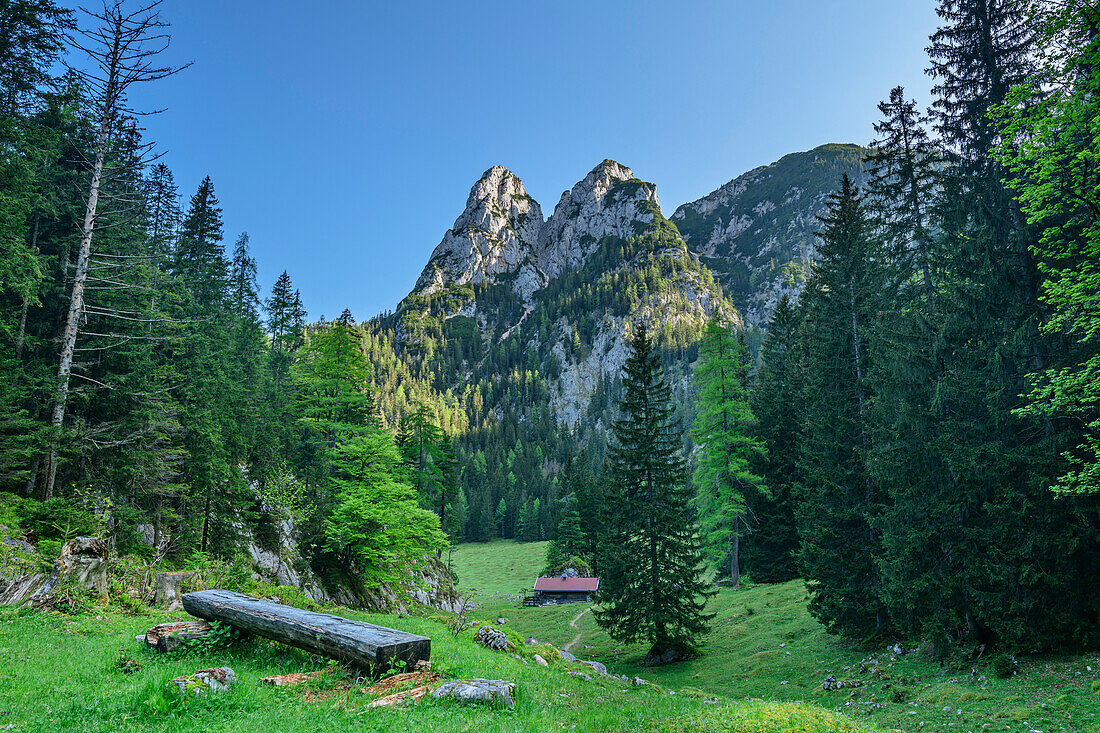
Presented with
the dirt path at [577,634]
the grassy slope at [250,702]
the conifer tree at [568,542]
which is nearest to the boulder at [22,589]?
the grassy slope at [250,702]

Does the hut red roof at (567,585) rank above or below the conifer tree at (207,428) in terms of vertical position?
below

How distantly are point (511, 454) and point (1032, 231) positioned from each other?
148013mm

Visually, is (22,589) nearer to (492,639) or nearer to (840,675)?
(492,639)

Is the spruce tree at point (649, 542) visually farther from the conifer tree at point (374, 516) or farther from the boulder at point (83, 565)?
the boulder at point (83, 565)

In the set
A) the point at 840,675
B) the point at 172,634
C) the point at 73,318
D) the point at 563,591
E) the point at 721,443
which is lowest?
the point at 563,591

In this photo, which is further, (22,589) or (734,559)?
(734,559)

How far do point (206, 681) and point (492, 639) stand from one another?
29.5 feet

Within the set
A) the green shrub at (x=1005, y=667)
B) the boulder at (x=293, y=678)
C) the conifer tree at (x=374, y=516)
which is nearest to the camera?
the boulder at (x=293, y=678)

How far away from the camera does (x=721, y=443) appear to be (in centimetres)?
3456

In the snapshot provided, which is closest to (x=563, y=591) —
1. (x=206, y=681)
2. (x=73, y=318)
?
(x=73, y=318)

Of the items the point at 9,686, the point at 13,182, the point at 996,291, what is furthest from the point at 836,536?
the point at 13,182

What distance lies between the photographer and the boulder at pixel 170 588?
1473 cm

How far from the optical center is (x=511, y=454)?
157125 mm

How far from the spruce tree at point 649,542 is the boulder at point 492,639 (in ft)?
36.6
